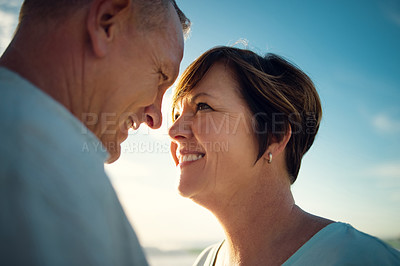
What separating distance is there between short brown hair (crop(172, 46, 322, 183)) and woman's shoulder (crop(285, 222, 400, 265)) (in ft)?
2.55

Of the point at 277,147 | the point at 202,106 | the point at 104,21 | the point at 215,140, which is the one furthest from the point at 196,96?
the point at 104,21

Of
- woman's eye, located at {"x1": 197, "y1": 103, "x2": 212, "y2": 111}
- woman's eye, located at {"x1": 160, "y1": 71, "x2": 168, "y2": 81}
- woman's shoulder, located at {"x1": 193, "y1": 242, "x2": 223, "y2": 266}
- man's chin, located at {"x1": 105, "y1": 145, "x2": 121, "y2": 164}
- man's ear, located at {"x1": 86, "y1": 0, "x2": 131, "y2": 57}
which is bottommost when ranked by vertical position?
woman's shoulder, located at {"x1": 193, "y1": 242, "x2": 223, "y2": 266}

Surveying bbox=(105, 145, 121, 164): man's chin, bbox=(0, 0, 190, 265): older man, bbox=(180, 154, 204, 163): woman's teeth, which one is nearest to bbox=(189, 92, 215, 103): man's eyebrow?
bbox=(180, 154, 204, 163): woman's teeth

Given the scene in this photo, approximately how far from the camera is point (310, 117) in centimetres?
282

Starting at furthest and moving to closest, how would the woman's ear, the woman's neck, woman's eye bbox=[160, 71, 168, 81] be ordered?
the woman's ear → the woman's neck → woman's eye bbox=[160, 71, 168, 81]

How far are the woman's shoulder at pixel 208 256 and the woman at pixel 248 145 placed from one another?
15 centimetres

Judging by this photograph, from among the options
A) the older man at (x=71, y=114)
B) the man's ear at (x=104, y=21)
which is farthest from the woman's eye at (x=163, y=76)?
the man's ear at (x=104, y=21)

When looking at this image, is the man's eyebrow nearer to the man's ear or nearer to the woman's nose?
the woman's nose

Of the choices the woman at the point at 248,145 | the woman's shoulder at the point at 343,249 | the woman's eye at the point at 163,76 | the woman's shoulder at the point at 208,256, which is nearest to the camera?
the woman's shoulder at the point at 343,249

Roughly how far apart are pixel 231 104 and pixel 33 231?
2091 mm

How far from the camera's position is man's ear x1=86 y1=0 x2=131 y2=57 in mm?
1565

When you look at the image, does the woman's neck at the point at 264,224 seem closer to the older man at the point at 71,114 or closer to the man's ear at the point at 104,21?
the older man at the point at 71,114

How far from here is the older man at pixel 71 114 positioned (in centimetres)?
77

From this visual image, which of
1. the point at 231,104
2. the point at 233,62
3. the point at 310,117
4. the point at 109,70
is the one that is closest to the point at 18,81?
the point at 109,70
